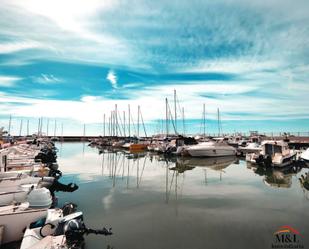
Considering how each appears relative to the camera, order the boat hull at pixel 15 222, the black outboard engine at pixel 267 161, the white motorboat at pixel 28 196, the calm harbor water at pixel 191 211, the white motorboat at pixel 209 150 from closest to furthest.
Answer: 1. the boat hull at pixel 15 222
2. the calm harbor water at pixel 191 211
3. the white motorboat at pixel 28 196
4. the black outboard engine at pixel 267 161
5. the white motorboat at pixel 209 150

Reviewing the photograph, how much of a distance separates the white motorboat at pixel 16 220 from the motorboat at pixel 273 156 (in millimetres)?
25170

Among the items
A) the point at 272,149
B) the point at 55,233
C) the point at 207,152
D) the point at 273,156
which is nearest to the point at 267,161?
the point at 273,156

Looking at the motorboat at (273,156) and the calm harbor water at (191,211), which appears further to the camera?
the motorboat at (273,156)

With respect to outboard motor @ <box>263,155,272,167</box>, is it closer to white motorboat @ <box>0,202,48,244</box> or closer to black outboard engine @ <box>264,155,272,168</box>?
black outboard engine @ <box>264,155,272,168</box>

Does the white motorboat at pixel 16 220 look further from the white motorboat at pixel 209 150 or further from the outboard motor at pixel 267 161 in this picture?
the white motorboat at pixel 209 150

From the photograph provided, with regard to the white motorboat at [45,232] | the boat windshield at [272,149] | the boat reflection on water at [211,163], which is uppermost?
the boat windshield at [272,149]

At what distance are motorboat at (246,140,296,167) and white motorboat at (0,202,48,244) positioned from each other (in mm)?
25170

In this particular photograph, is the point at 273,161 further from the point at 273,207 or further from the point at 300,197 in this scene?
the point at 273,207

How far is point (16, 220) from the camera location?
7.18 meters

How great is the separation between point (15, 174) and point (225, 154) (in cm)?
3108

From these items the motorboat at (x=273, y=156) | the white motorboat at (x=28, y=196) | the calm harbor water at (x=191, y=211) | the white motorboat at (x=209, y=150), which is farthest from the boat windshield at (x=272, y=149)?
the white motorboat at (x=28, y=196)

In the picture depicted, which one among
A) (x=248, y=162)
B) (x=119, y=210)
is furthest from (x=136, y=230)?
(x=248, y=162)

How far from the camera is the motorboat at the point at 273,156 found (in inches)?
990

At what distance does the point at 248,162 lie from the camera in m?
29.2
